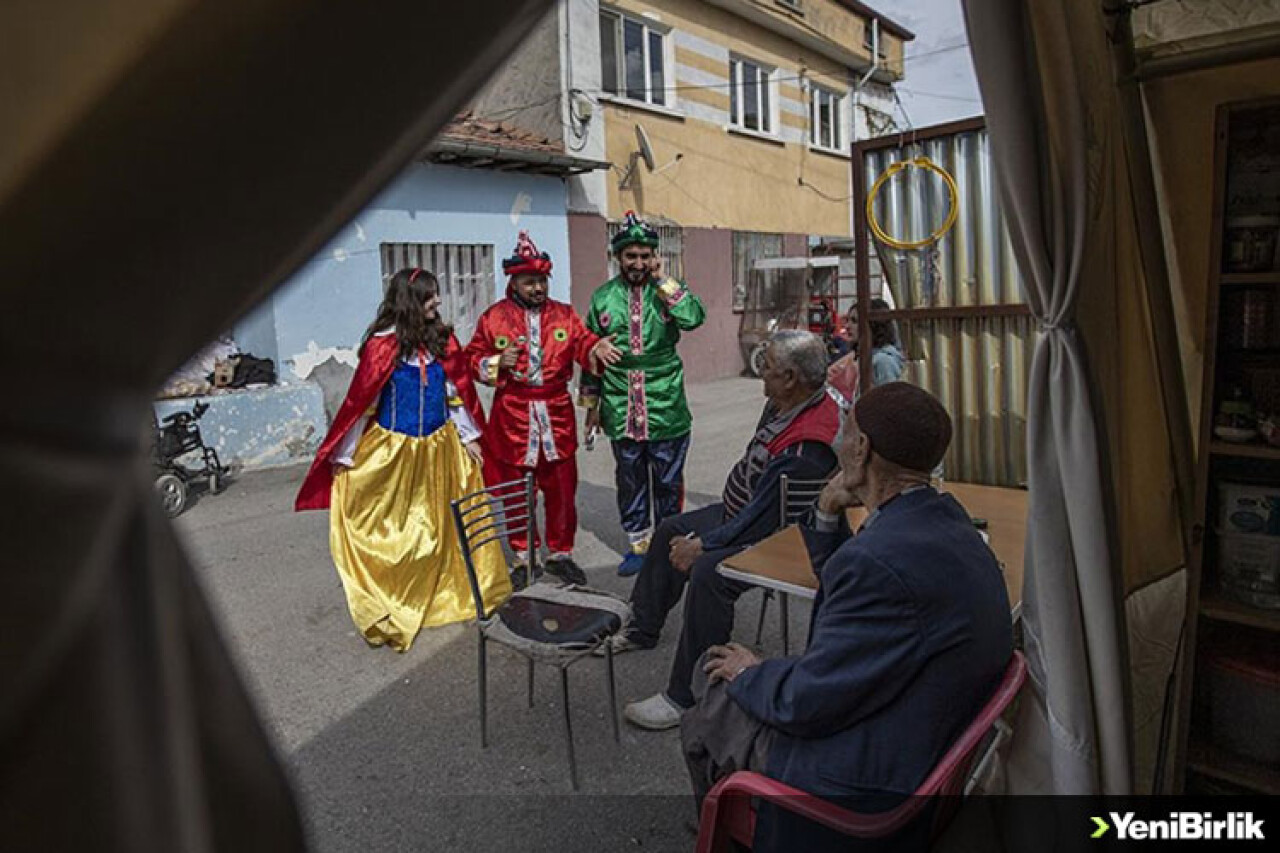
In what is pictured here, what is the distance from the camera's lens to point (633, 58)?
→ 12.1 metres

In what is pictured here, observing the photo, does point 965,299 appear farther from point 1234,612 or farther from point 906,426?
point 906,426

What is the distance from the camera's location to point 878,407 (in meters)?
1.90

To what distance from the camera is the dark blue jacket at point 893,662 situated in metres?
1.61

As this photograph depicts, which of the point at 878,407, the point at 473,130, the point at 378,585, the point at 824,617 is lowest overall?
the point at 378,585

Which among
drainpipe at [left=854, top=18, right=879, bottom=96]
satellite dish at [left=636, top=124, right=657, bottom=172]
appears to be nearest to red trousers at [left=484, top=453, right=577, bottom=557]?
satellite dish at [left=636, top=124, right=657, bottom=172]

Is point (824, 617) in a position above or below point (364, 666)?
above

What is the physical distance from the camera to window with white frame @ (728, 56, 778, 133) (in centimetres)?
1391

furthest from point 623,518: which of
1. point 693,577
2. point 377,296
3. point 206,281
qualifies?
point 377,296

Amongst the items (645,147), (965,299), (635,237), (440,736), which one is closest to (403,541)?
(440,736)

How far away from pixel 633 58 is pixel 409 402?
973 centimetres

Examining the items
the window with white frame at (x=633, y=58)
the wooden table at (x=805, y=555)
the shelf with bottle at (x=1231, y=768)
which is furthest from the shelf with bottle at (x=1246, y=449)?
the window with white frame at (x=633, y=58)

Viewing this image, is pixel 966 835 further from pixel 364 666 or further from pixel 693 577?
pixel 364 666

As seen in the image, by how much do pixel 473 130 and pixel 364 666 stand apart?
7113 millimetres

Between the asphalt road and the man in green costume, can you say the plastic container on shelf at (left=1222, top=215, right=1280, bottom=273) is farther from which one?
the man in green costume
